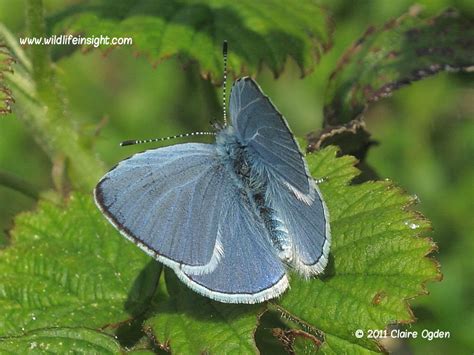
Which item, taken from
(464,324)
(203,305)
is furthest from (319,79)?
(203,305)

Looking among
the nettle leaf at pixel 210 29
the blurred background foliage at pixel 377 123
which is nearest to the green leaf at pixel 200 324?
the nettle leaf at pixel 210 29

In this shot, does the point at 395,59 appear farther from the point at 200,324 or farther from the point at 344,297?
the point at 200,324

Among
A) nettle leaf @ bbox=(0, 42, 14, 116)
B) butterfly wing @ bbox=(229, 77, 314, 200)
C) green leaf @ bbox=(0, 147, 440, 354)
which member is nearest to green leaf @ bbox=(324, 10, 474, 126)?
green leaf @ bbox=(0, 147, 440, 354)

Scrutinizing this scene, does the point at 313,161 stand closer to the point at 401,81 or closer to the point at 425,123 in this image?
the point at 401,81

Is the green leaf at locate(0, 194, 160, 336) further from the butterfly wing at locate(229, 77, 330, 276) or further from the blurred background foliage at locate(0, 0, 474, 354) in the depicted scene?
the blurred background foliage at locate(0, 0, 474, 354)

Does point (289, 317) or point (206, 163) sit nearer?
point (289, 317)
